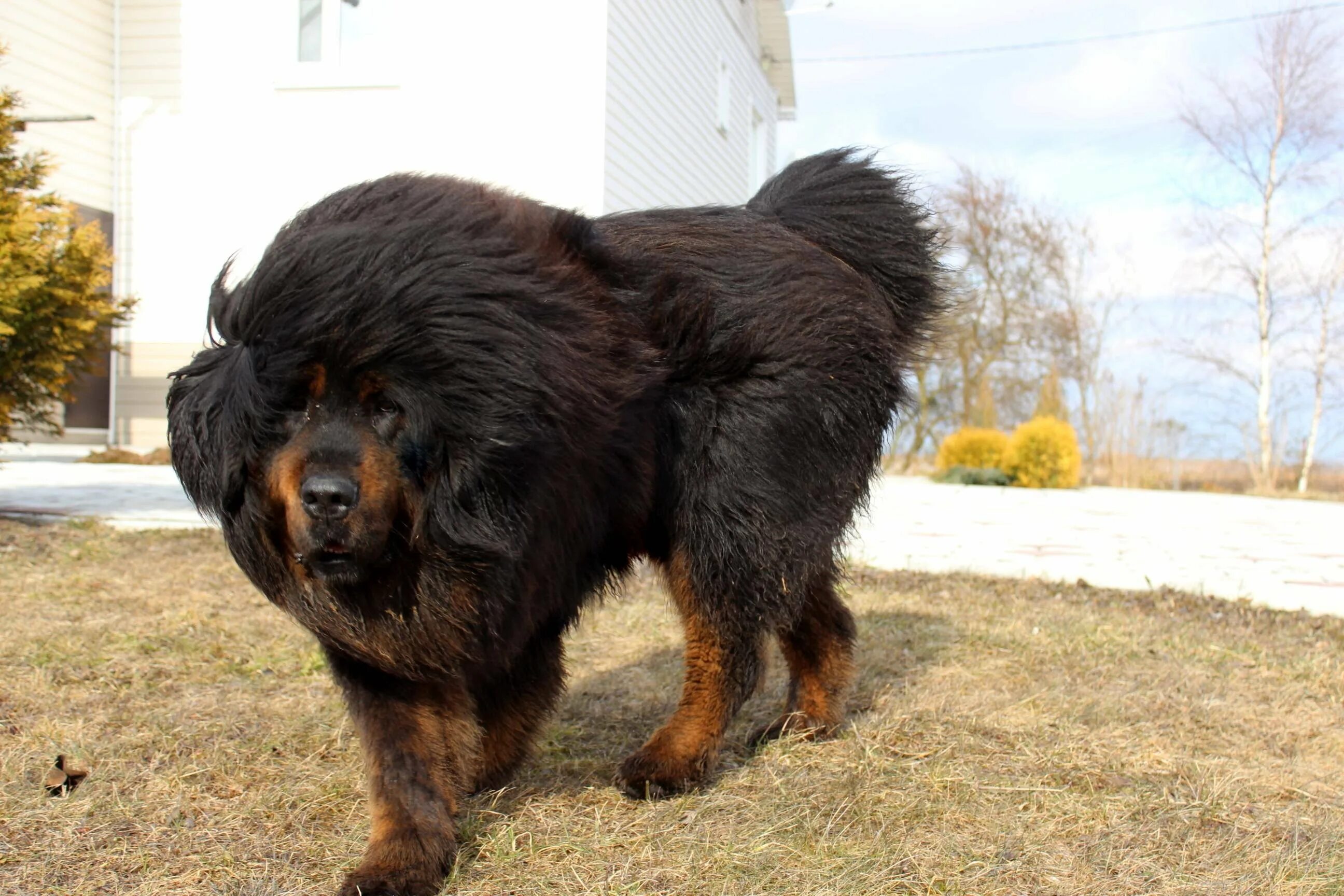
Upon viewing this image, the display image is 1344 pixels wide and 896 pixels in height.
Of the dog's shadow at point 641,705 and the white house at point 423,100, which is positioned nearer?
the dog's shadow at point 641,705

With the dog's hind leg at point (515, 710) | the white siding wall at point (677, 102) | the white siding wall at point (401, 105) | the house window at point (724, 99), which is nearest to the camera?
the dog's hind leg at point (515, 710)

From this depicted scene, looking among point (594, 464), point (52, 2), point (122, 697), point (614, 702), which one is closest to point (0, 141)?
point (122, 697)

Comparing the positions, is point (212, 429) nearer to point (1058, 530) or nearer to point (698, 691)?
point (698, 691)

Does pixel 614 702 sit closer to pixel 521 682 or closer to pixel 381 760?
pixel 521 682

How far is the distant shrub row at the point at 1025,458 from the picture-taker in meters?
16.4

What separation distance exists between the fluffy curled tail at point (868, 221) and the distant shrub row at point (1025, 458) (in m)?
13.6

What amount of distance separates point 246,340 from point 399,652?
779 millimetres

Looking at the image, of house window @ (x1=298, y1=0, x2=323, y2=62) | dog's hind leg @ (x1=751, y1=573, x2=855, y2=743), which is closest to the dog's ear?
dog's hind leg @ (x1=751, y1=573, x2=855, y2=743)

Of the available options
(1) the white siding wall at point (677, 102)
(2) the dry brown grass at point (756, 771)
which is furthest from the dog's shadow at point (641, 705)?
(1) the white siding wall at point (677, 102)

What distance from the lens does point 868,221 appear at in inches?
137

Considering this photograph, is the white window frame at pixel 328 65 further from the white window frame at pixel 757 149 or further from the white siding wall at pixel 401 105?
the white window frame at pixel 757 149

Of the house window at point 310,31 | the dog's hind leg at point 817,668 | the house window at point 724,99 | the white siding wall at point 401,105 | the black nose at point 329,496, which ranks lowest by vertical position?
the dog's hind leg at point 817,668

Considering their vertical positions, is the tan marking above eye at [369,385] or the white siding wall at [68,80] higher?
the white siding wall at [68,80]

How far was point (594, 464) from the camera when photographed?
8.87 feet
